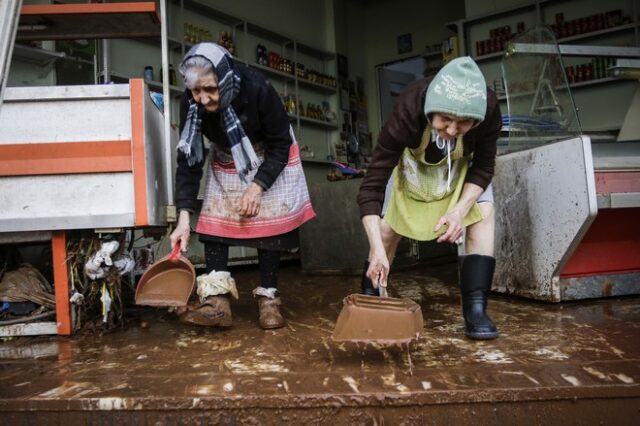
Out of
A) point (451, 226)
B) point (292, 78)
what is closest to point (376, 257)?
point (451, 226)

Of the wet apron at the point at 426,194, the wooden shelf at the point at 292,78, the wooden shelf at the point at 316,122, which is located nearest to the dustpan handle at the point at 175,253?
the wet apron at the point at 426,194

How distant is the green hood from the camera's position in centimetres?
147

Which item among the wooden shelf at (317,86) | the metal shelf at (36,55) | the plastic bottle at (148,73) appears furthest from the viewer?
the wooden shelf at (317,86)

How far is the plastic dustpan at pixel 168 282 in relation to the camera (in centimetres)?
184

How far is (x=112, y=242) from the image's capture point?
1923 millimetres

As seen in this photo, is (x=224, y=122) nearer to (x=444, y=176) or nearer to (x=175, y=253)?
(x=175, y=253)

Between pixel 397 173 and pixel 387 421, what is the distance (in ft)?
3.32

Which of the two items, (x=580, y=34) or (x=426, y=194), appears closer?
(x=426, y=194)

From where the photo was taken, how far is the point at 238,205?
199 cm

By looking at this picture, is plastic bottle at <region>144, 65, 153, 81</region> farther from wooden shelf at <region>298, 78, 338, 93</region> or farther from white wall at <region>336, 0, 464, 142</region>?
white wall at <region>336, 0, 464, 142</region>

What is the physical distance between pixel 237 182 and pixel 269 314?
20.8 inches

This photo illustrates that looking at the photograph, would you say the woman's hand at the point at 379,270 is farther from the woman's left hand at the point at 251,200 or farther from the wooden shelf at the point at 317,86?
the wooden shelf at the point at 317,86

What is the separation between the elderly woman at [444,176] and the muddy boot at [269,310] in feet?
1.19

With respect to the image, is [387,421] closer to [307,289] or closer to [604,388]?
[604,388]
